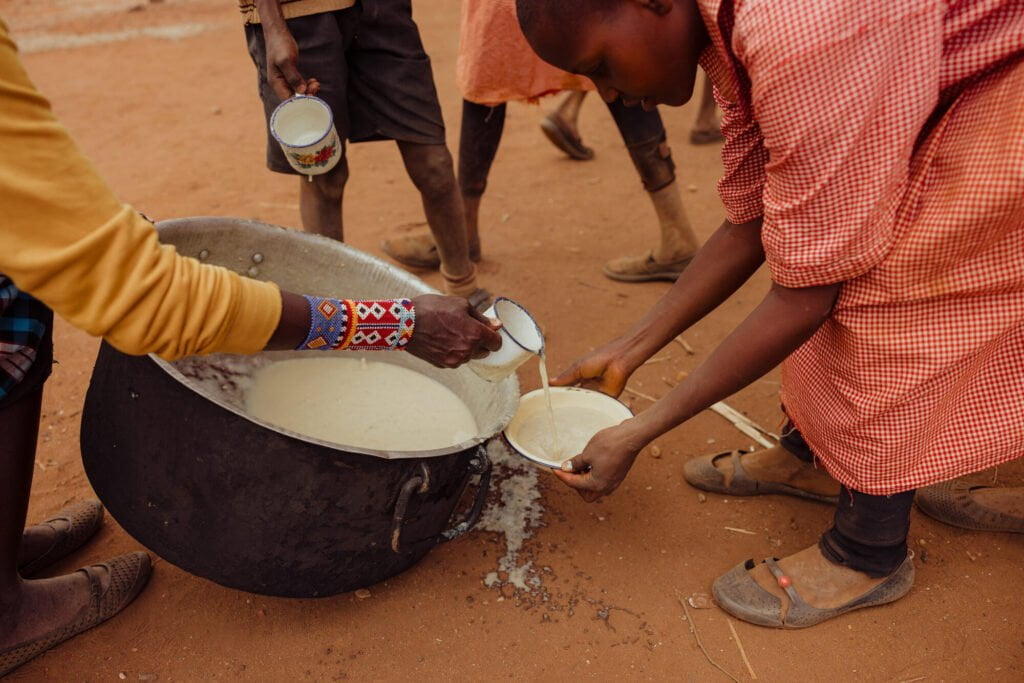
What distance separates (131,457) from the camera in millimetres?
1564

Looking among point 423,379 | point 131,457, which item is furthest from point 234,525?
point 423,379

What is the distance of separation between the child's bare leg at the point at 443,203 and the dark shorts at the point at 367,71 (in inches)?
1.8

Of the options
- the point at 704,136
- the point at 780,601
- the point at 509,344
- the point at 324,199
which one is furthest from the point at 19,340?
the point at 704,136

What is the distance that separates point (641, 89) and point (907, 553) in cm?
121

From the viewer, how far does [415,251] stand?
10.2 feet

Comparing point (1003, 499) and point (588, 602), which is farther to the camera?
point (1003, 499)

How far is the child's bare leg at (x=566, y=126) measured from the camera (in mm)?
3832

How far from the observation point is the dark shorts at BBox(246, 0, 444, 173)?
225cm

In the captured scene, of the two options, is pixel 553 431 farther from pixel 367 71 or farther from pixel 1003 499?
pixel 367 71

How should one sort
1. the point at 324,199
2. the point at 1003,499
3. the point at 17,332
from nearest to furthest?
the point at 17,332, the point at 1003,499, the point at 324,199

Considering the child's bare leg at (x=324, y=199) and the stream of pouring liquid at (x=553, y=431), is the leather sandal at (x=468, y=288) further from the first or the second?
the stream of pouring liquid at (x=553, y=431)

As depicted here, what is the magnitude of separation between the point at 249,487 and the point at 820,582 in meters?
Result: 1.21

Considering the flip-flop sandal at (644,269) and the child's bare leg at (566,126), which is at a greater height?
the child's bare leg at (566,126)

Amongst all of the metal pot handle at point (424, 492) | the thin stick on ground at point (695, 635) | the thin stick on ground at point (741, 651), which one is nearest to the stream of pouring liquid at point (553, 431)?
the metal pot handle at point (424, 492)
